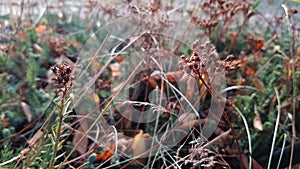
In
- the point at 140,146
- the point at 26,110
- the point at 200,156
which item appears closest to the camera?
the point at 200,156

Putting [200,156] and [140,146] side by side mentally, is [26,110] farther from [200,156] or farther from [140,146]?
[200,156]

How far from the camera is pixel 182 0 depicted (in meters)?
2.00

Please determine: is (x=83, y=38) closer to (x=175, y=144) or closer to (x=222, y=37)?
(x=222, y=37)

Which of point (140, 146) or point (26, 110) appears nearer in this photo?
point (140, 146)

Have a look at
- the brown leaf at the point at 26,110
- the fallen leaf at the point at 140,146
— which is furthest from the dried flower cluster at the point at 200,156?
the brown leaf at the point at 26,110

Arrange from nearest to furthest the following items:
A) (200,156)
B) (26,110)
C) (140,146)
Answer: (200,156)
(140,146)
(26,110)

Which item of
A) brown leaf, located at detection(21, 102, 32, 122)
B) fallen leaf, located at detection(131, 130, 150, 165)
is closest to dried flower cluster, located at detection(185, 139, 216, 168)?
fallen leaf, located at detection(131, 130, 150, 165)

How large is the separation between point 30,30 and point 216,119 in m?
0.80

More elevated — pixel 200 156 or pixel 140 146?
pixel 200 156

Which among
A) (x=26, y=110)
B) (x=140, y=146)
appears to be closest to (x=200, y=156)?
(x=140, y=146)

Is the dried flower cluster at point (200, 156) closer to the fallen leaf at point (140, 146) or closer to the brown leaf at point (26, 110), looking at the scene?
the fallen leaf at point (140, 146)

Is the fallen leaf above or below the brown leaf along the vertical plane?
below

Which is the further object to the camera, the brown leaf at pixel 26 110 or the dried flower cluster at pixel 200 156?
the brown leaf at pixel 26 110

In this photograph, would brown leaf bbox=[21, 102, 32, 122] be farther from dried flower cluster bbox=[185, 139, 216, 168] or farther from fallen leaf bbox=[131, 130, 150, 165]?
dried flower cluster bbox=[185, 139, 216, 168]
